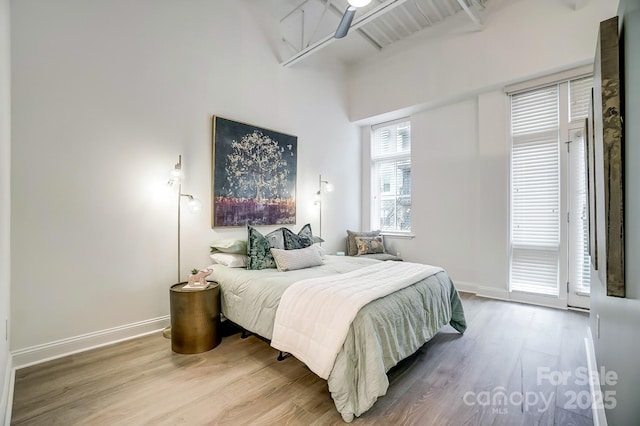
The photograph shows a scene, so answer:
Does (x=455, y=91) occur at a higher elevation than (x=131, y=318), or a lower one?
higher

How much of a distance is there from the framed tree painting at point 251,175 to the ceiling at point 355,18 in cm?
129

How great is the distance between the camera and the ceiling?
379cm

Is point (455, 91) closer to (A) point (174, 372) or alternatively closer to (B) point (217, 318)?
(B) point (217, 318)

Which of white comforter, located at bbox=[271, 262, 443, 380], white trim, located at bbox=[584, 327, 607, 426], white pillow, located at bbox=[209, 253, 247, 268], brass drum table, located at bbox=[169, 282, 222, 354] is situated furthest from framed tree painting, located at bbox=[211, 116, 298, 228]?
white trim, located at bbox=[584, 327, 607, 426]

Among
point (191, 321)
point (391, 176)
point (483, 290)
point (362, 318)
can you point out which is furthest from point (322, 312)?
point (391, 176)

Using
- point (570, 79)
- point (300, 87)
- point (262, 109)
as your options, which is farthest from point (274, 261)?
point (570, 79)

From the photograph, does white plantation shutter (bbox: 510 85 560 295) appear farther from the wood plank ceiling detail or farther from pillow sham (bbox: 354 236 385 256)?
pillow sham (bbox: 354 236 385 256)

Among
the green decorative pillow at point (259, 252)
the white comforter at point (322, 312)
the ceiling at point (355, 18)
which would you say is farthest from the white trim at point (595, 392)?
the ceiling at point (355, 18)

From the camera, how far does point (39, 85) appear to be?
2264mm

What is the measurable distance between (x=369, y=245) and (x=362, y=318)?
3.06 meters

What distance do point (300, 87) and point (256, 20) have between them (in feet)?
3.42

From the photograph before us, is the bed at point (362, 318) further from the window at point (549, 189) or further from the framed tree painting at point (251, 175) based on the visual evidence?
the window at point (549, 189)

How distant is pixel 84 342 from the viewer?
2447 millimetres

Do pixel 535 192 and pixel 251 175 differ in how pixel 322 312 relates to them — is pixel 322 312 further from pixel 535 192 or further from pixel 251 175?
pixel 535 192
